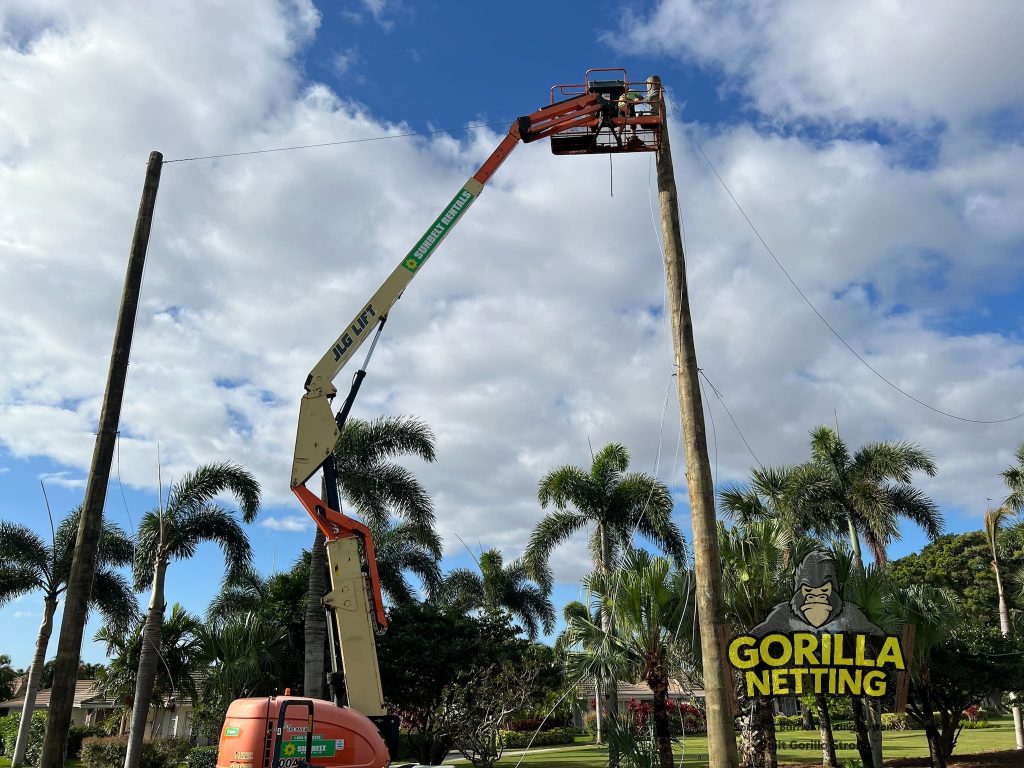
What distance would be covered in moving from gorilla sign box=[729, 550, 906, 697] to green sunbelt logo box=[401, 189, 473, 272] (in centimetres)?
863

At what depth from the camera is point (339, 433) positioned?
13734 millimetres

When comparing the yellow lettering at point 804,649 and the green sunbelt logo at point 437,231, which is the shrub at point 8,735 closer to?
the green sunbelt logo at point 437,231

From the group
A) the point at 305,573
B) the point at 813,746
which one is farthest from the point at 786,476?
the point at 305,573

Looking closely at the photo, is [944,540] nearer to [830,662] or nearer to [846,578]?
[846,578]

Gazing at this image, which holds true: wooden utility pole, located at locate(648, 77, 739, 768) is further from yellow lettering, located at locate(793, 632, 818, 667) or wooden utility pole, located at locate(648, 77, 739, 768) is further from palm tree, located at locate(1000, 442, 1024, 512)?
palm tree, located at locate(1000, 442, 1024, 512)

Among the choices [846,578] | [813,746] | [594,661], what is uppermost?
[846,578]

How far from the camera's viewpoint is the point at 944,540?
73.8 m

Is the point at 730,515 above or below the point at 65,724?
above

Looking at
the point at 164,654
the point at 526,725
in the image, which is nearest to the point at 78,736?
the point at 164,654

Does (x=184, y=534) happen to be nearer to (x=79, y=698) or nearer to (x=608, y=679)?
(x=608, y=679)

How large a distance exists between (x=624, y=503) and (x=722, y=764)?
30.5m

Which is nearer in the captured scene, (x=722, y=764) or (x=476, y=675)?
(x=722, y=764)

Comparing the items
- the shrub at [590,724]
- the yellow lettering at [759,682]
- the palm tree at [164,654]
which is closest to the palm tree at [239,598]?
the palm tree at [164,654]

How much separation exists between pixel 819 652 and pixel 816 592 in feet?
2.49
